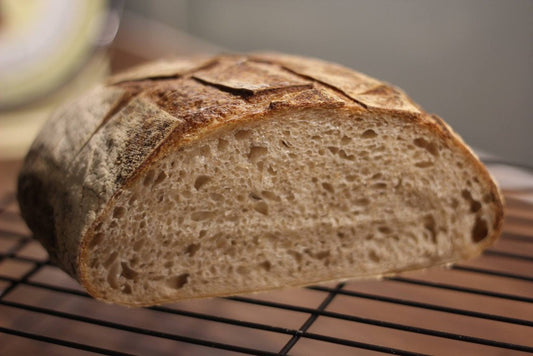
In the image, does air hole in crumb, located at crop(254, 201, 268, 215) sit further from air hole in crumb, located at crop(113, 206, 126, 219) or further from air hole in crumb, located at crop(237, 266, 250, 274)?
air hole in crumb, located at crop(113, 206, 126, 219)

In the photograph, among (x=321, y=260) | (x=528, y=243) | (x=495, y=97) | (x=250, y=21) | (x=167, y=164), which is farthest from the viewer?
(x=250, y=21)

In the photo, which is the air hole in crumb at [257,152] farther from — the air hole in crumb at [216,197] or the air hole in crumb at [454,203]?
the air hole in crumb at [454,203]

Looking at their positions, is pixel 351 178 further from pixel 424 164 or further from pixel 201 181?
pixel 201 181

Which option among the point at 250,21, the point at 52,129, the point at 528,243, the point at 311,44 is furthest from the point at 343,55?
the point at 52,129

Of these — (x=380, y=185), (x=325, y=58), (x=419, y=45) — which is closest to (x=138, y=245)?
(x=380, y=185)

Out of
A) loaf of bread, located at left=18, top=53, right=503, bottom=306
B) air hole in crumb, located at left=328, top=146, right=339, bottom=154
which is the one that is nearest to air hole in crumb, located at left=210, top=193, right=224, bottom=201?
loaf of bread, located at left=18, top=53, right=503, bottom=306

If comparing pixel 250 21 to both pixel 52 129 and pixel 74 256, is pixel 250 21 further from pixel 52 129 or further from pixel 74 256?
pixel 74 256

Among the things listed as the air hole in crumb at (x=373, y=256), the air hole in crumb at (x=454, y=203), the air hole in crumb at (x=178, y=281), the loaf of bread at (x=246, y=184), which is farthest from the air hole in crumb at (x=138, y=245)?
the air hole in crumb at (x=454, y=203)
